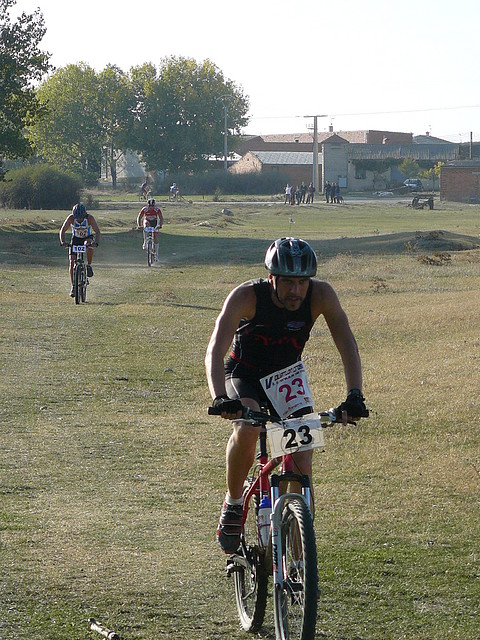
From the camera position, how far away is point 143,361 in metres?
15.1

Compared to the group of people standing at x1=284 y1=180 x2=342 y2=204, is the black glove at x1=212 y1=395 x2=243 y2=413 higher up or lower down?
higher up

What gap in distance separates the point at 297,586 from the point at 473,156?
126 meters

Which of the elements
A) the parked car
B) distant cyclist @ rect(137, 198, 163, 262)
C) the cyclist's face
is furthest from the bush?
the cyclist's face

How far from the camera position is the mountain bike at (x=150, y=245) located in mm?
30766

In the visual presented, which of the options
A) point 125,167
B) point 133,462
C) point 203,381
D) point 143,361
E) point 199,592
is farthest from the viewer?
point 125,167

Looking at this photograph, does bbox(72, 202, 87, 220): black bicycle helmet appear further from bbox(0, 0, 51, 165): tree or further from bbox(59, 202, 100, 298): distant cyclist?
bbox(0, 0, 51, 165): tree

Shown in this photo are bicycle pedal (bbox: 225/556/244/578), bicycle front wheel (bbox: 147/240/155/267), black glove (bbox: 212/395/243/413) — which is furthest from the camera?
bicycle front wheel (bbox: 147/240/155/267)

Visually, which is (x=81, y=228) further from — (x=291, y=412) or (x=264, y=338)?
(x=291, y=412)

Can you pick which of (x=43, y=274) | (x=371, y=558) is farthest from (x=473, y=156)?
(x=371, y=558)

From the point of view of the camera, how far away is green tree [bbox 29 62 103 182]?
130m

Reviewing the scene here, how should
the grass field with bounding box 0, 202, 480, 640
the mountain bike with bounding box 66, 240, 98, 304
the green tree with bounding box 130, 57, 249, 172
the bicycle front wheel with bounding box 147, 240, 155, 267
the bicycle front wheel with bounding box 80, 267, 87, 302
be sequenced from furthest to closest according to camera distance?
the green tree with bounding box 130, 57, 249, 172 < the bicycle front wheel with bounding box 147, 240, 155, 267 < the bicycle front wheel with bounding box 80, 267, 87, 302 < the mountain bike with bounding box 66, 240, 98, 304 < the grass field with bounding box 0, 202, 480, 640

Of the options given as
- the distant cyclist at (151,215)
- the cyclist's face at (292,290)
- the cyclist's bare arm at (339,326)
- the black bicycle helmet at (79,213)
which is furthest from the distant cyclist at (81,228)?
the cyclist's face at (292,290)

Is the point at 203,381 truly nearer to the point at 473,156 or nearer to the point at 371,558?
the point at 371,558

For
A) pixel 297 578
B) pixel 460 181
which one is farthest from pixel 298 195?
pixel 297 578
